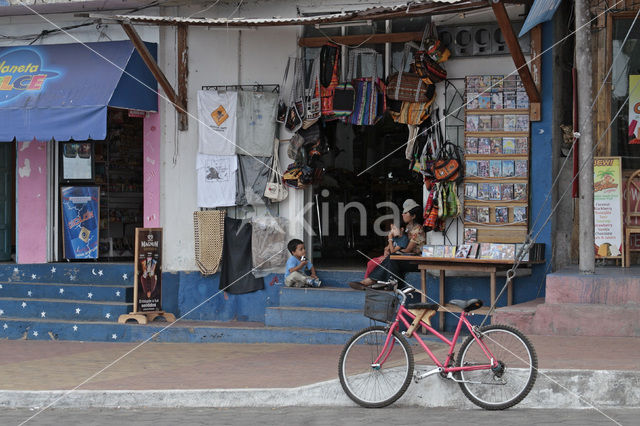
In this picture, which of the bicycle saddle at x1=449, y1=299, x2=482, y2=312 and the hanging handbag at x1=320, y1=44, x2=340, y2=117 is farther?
the hanging handbag at x1=320, y1=44, x2=340, y2=117

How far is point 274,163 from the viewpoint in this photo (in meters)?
12.0

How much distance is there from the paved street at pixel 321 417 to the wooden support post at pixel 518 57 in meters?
4.46

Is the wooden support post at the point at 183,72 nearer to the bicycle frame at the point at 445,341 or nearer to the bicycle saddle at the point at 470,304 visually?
the bicycle frame at the point at 445,341

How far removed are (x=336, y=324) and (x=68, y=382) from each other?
360cm

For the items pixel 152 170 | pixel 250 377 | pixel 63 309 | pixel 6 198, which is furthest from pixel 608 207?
pixel 6 198

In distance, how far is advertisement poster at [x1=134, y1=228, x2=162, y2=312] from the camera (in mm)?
11852

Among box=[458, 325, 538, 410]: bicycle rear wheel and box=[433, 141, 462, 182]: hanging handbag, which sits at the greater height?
box=[433, 141, 462, 182]: hanging handbag

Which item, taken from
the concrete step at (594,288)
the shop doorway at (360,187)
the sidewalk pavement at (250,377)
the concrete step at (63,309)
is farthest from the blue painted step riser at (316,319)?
the shop doorway at (360,187)

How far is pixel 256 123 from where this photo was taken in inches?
474

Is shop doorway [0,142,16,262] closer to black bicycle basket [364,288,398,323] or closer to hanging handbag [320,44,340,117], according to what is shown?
hanging handbag [320,44,340,117]

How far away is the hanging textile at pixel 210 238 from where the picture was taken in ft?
40.1

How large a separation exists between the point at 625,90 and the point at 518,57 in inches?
87.3

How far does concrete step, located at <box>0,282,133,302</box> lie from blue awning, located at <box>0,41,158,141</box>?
2395 mm

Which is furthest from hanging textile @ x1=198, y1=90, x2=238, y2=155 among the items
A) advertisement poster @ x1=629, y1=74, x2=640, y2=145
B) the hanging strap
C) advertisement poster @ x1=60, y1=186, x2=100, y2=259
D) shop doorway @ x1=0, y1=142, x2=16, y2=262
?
advertisement poster @ x1=629, y1=74, x2=640, y2=145
